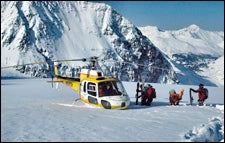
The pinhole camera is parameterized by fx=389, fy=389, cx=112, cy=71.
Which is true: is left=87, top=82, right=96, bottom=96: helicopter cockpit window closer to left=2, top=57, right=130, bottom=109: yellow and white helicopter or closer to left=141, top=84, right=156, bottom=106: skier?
left=2, top=57, right=130, bottom=109: yellow and white helicopter

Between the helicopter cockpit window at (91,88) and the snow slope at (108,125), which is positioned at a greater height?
the helicopter cockpit window at (91,88)

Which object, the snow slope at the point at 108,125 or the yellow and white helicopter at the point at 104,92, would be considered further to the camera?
the yellow and white helicopter at the point at 104,92

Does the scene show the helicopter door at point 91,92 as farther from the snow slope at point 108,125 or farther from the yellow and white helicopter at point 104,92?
the snow slope at point 108,125

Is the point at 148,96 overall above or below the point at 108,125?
above

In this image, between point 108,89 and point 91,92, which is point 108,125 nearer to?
point 108,89

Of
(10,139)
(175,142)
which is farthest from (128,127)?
(10,139)

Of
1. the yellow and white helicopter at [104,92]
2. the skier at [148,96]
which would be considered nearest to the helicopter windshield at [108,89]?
the yellow and white helicopter at [104,92]

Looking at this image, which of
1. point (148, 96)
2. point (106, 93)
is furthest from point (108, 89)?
point (148, 96)

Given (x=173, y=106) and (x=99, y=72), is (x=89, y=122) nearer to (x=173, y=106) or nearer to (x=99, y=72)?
(x=99, y=72)

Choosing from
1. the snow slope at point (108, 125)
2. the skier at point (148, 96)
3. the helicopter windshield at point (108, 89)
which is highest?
the helicopter windshield at point (108, 89)

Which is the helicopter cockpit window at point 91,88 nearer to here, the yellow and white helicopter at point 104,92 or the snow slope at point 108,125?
the yellow and white helicopter at point 104,92

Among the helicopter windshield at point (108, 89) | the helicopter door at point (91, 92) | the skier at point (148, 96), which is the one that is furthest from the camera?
the skier at point (148, 96)

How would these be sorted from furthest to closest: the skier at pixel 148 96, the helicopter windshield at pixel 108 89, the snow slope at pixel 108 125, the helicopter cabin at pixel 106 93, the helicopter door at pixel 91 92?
1. the skier at pixel 148 96
2. the helicopter door at pixel 91 92
3. the helicopter windshield at pixel 108 89
4. the helicopter cabin at pixel 106 93
5. the snow slope at pixel 108 125

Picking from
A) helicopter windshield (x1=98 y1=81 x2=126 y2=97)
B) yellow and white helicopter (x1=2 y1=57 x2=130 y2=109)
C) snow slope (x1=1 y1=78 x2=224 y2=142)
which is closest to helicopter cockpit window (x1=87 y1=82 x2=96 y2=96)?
yellow and white helicopter (x1=2 y1=57 x2=130 y2=109)
